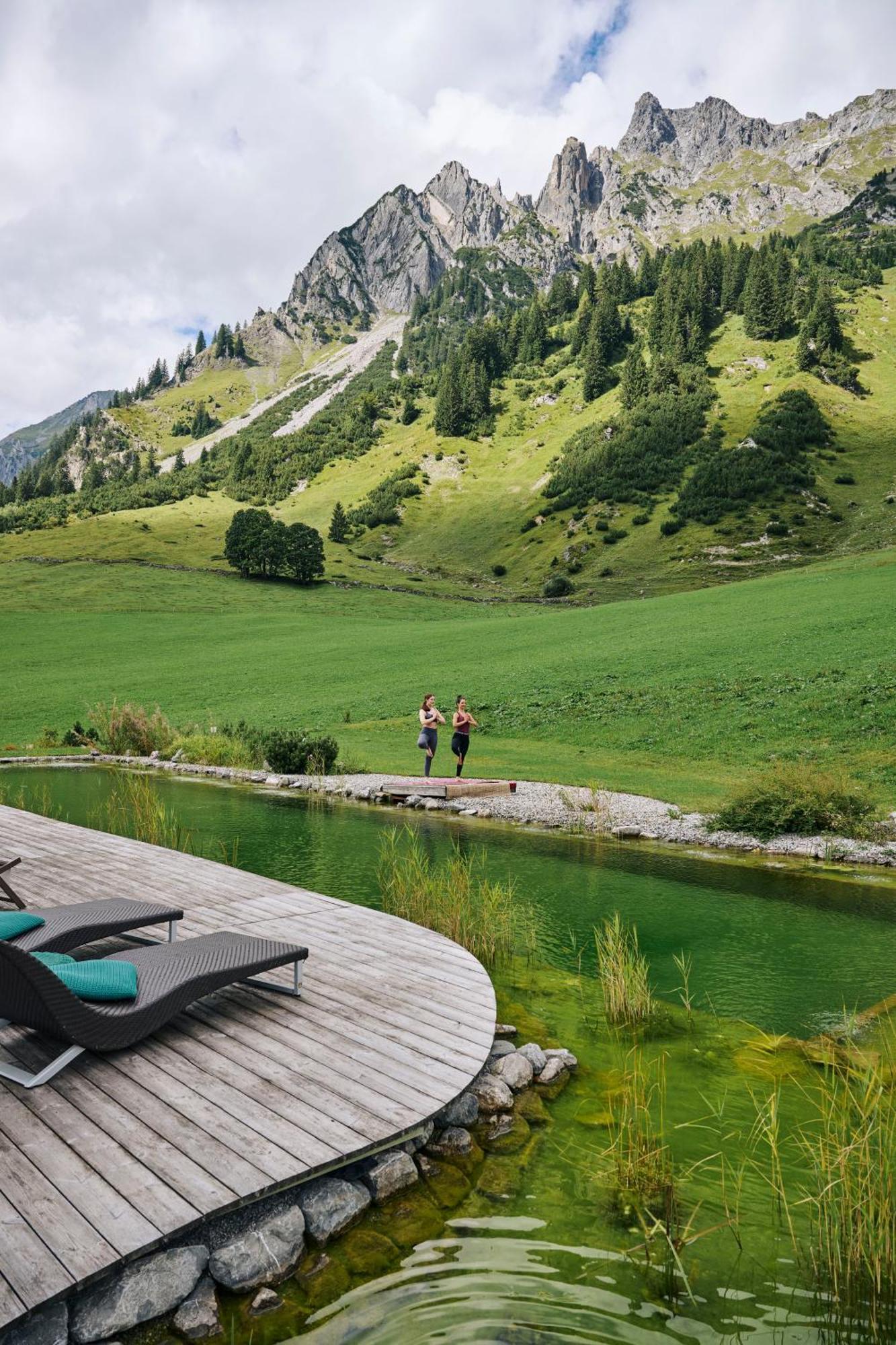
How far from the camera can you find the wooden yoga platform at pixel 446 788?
19.7m

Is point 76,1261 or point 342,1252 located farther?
point 342,1252

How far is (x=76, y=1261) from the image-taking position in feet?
12.0

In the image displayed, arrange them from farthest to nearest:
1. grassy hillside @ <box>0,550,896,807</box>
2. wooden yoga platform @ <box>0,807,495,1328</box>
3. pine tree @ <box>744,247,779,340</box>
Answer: pine tree @ <box>744,247,779,340</box>, grassy hillside @ <box>0,550,896,807</box>, wooden yoga platform @ <box>0,807,495,1328</box>

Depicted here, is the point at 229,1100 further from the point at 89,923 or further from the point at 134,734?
the point at 134,734

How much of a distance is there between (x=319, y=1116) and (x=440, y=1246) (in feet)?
3.31

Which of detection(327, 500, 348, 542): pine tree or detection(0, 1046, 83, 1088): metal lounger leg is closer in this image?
detection(0, 1046, 83, 1088): metal lounger leg

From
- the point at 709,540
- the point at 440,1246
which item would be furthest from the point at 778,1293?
the point at 709,540

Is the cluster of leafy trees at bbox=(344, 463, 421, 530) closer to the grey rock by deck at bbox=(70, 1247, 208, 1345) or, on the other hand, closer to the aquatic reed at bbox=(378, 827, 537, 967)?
the aquatic reed at bbox=(378, 827, 537, 967)

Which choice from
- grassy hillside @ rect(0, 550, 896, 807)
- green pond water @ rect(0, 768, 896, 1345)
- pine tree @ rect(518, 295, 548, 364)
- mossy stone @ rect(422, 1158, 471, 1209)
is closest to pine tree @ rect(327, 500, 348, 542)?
grassy hillside @ rect(0, 550, 896, 807)

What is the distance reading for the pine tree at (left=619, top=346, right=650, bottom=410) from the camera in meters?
137

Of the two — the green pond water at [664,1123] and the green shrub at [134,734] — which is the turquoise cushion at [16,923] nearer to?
the green pond water at [664,1123]

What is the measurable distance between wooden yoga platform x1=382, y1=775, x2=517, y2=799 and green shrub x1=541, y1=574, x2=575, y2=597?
71.2m

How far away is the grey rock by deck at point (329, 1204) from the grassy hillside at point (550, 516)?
271ft

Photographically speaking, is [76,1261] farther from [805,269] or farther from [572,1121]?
[805,269]
